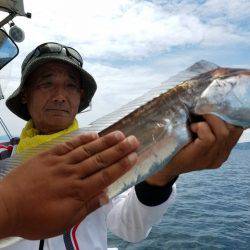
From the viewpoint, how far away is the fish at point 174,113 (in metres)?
2.33

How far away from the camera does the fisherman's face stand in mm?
4164

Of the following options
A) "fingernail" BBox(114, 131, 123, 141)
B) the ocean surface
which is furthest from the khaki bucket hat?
the ocean surface

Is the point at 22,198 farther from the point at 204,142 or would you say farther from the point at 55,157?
the point at 204,142

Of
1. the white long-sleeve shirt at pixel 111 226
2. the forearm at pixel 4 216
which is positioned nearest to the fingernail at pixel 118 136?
the forearm at pixel 4 216

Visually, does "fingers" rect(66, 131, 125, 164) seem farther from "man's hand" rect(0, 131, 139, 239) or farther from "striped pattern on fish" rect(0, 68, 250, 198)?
"striped pattern on fish" rect(0, 68, 250, 198)

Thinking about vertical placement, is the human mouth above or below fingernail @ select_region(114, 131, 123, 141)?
below

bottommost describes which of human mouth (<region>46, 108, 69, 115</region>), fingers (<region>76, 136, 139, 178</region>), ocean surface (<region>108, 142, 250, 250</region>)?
ocean surface (<region>108, 142, 250, 250</region>)

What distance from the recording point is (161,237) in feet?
40.8

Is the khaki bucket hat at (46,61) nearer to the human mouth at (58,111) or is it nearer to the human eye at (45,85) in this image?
the human eye at (45,85)

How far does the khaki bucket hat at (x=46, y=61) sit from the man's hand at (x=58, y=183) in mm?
2576

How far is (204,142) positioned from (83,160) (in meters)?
0.90

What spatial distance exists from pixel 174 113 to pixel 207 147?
0.31 meters

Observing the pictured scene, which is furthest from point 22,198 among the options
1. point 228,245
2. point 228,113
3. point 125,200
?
point 228,245

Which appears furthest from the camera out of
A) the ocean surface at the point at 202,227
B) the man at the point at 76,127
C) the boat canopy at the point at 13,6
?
the ocean surface at the point at 202,227
